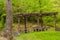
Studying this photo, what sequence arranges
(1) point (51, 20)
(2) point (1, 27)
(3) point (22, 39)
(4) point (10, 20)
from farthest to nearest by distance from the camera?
(1) point (51, 20), (2) point (1, 27), (4) point (10, 20), (3) point (22, 39)

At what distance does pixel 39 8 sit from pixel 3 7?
5379mm

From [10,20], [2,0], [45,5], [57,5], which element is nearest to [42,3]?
[45,5]

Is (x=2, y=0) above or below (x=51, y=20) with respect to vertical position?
above

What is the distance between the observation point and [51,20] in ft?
87.4

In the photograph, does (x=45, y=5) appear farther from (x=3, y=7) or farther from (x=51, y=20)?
(x=3, y=7)

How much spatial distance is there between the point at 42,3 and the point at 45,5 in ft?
1.53

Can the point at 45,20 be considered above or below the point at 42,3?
below

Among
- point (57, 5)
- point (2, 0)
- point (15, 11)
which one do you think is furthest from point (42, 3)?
point (2, 0)

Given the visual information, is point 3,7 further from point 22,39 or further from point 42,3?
point 22,39

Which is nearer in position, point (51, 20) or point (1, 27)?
Answer: point (1, 27)

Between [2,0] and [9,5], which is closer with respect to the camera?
[9,5]

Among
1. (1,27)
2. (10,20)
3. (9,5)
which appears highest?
(9,5)

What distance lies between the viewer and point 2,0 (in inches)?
1086

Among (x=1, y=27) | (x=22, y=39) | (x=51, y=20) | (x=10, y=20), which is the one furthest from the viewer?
(x=51, y=20)
